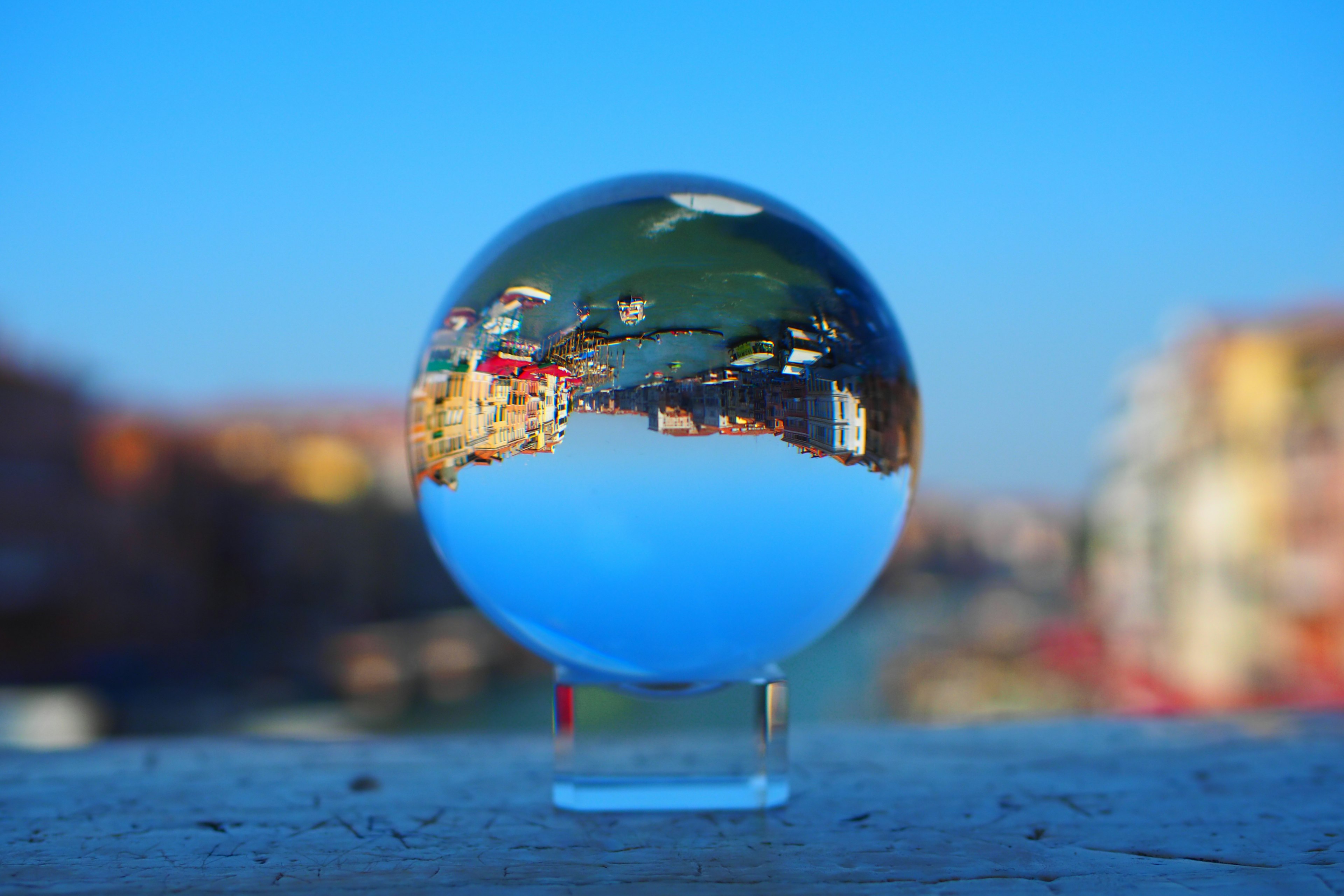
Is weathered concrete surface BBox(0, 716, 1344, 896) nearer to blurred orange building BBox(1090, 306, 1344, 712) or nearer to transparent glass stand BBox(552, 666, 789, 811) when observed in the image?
transparent glass stand BBox(552, 666, 789, 811)

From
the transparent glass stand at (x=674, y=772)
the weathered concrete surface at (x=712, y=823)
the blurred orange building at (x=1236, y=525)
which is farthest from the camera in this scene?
the blurred orange building at (x=1236, y=525)

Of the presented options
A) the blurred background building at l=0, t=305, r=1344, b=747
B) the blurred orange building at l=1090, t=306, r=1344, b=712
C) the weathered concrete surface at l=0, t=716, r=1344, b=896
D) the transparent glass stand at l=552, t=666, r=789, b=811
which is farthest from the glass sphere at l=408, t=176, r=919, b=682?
the blurred background building at l=0, t=305, r=1344, b=747

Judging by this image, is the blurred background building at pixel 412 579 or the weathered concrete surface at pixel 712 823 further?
the blurred background building at pixel 412 579

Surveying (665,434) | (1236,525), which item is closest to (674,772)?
(665,434)

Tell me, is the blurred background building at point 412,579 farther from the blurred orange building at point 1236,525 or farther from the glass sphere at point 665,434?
the glass sphere at point 665,434

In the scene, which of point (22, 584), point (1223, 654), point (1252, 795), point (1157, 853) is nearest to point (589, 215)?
point (1157, 853)

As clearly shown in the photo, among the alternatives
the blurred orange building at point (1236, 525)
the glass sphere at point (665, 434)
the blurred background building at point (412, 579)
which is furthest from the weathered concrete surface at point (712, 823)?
the blurred background building at point (412, 579)

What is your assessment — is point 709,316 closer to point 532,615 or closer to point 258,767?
point 532,615

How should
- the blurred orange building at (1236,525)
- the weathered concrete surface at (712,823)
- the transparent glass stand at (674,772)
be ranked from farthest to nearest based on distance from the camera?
the blurred orange building at (1236,525)
the transparent glass stand at (674,772)
the weathered concrete surface at (712,823)
